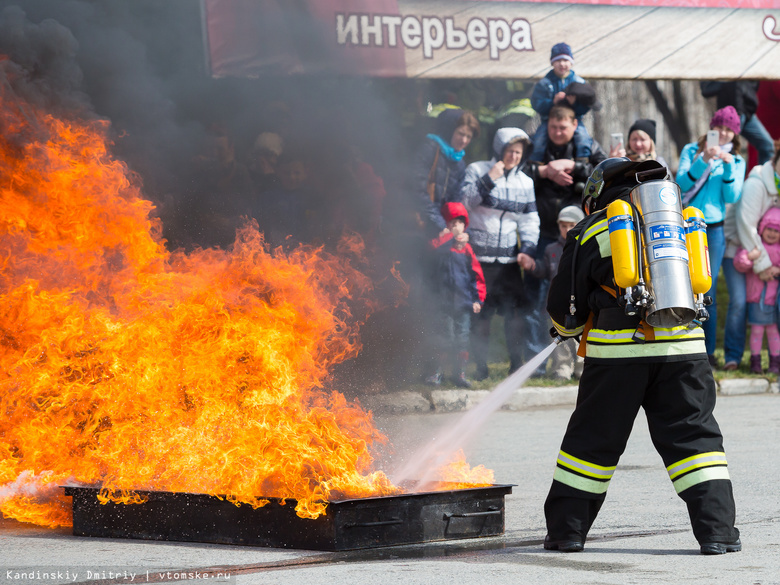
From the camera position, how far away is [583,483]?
466 cm

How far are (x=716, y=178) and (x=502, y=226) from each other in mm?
2233

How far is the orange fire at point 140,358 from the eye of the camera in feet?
16.6

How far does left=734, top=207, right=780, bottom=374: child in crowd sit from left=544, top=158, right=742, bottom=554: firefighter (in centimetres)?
665

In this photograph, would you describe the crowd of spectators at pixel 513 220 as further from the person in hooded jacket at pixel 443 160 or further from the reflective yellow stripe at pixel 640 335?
the reflective yellow stripe at pixel 640 335

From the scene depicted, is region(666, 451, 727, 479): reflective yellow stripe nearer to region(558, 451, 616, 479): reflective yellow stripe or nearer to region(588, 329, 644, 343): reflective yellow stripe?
region(558, 451, 616, 479): reflective yellow stripe

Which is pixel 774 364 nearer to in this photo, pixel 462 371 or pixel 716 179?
pixel 716 179

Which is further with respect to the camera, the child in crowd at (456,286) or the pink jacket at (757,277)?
the pink jacket at (757,277)

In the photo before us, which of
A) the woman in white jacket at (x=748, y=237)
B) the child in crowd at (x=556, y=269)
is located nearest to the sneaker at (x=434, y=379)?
the child in crowd at (x=556, y=269)

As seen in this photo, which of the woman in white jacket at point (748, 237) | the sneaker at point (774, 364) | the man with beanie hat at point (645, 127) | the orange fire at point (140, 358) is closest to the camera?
the orange fire at point (140, 358)

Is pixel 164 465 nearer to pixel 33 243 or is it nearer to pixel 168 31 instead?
pixel 33 243

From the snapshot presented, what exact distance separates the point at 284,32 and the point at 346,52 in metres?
0.86

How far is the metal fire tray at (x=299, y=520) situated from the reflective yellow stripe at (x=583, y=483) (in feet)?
1.40

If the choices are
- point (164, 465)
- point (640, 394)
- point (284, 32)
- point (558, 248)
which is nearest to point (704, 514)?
point (640, 394)

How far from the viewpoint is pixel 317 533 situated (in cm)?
472
